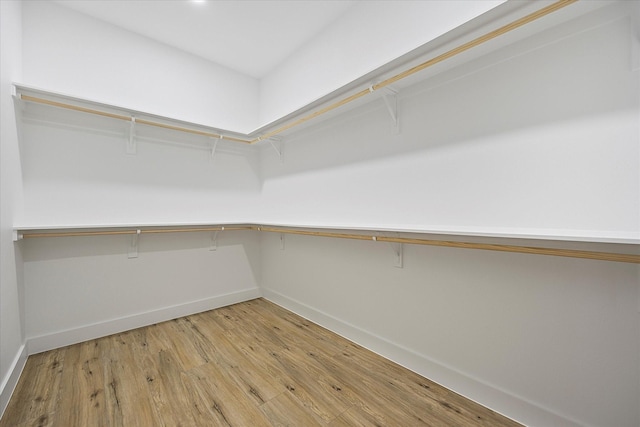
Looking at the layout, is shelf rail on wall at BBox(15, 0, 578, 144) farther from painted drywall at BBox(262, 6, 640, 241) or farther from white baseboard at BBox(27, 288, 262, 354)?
white baseboard at BBox(27, 288, 262, 354)

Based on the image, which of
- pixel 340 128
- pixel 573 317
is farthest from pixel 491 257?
pixel 340 128

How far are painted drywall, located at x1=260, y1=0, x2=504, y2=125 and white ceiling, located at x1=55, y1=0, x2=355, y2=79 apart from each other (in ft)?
0.52

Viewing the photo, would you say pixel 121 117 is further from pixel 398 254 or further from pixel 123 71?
pixel 398 254

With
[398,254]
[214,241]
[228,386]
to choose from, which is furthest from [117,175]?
[398,254]

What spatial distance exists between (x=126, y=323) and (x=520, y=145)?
3.08 metres

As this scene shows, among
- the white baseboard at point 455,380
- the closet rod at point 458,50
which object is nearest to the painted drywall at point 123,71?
the closet rod at point 458,50

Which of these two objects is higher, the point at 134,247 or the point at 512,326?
the point at 134,247

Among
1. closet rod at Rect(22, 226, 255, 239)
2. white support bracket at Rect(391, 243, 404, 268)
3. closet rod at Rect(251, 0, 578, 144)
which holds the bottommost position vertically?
white support bracket at Rect(391, 243, 404, 268)

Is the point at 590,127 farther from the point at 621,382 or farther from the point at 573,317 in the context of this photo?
the point at 621,382

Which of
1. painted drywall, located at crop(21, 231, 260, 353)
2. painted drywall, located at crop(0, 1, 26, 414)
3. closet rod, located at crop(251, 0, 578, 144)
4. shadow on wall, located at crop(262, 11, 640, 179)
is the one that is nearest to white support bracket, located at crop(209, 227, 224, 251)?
painted drywall, located at crop(21, 231, 260, 353)

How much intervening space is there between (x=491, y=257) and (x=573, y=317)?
1.21 feet

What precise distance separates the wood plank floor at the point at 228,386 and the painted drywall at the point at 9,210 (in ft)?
0.55

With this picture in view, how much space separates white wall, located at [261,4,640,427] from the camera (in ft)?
3.33

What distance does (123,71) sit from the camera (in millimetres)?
2305
